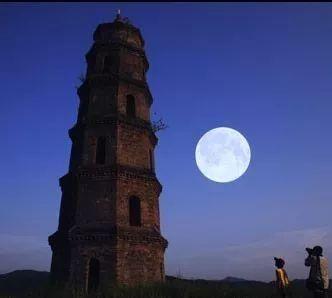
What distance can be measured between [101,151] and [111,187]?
89.3 inches

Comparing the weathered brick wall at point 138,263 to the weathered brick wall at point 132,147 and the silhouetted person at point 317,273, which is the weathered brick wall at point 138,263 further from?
the silhouetted person at point 317,273

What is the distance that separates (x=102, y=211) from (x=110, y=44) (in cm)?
1006

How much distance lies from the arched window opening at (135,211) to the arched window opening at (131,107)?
469 cm

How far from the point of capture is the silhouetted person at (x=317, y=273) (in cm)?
900

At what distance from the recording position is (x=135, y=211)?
17688 millimetres

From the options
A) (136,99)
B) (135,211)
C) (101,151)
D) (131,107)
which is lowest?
(135,211)

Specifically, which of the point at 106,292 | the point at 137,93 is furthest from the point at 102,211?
A: the point at 137,93

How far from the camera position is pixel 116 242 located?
1611 centimetres

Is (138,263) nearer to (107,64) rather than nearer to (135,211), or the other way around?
(135,211)

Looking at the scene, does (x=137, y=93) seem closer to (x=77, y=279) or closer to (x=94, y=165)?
(x=94, y=165)

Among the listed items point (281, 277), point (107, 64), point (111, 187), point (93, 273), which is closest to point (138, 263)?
point (93, 273)

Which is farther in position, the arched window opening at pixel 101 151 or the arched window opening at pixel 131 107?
the arched window opening at pixel 131 107

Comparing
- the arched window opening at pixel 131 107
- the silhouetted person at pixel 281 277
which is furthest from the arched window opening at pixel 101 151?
the silhouetted person at pixel 281 277

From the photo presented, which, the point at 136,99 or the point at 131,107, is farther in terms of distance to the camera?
the point at 136,99
